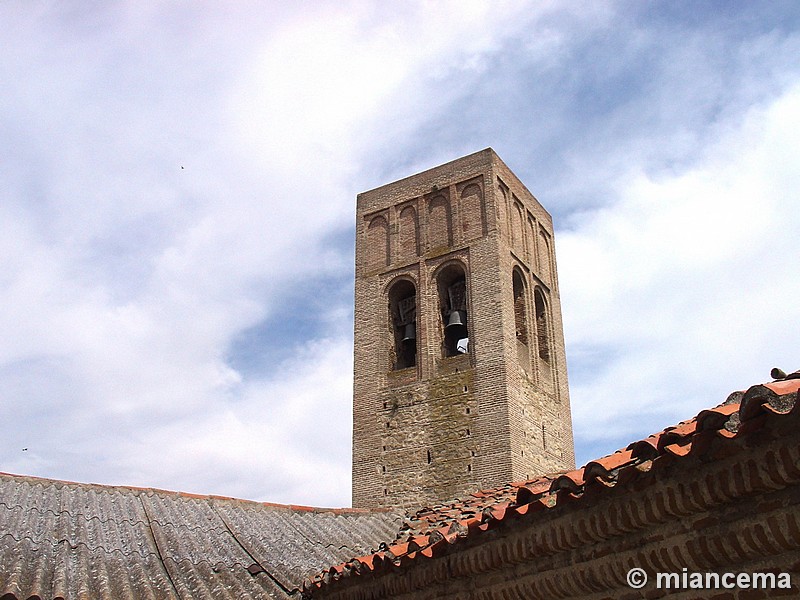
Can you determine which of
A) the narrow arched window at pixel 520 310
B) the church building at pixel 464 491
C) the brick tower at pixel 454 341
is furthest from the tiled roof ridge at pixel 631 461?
the narrow arched window at pixel 520 310

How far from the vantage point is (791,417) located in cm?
283

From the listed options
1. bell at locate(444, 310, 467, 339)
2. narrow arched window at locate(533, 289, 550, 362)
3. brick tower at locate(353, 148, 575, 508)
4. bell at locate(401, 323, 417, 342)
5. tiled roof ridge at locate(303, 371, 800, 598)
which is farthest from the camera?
narrow arched window at locate(533, 289, 550, 362)

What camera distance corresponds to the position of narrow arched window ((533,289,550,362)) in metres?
16.0

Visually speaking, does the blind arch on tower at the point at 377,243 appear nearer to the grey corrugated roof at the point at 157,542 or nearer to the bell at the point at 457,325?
the bell at the point at 457,325

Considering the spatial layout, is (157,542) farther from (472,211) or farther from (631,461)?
(472,211)

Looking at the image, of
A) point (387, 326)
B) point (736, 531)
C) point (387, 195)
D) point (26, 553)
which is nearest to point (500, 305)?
point (387, 326)

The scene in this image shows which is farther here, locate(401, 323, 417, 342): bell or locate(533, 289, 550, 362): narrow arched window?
locate(533, 289, 550, 362): narrow arched window

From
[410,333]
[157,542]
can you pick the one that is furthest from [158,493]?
[410,333]

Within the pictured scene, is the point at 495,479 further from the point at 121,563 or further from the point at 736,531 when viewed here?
the point at 736,531

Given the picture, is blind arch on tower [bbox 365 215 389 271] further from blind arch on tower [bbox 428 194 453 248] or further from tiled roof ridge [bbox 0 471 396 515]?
tiled roof ridge [bbox 0 471 396 515]

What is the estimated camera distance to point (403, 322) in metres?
15.7

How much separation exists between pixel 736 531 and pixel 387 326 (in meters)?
12.5

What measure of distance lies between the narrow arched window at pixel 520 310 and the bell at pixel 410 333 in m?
1.92

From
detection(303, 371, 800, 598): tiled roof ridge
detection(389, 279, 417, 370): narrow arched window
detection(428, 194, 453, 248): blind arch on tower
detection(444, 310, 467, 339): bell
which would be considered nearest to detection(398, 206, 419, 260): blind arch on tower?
detection(428, 194, 453, 248): blind arch on tower
